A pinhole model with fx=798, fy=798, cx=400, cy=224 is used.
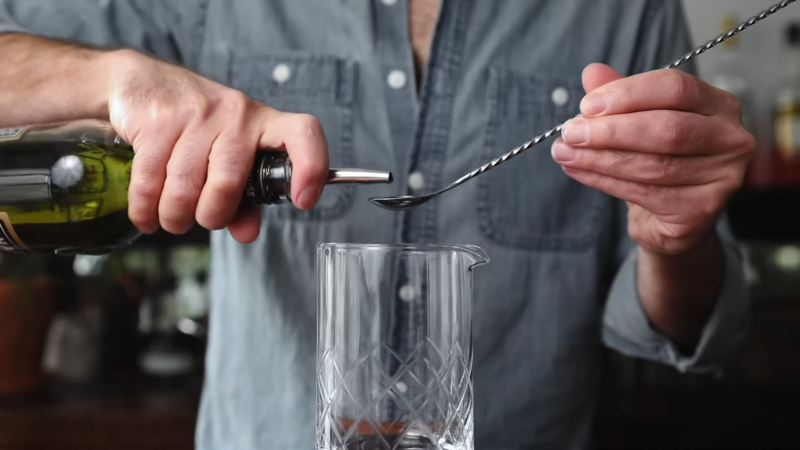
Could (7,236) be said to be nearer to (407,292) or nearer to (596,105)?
(407,292)

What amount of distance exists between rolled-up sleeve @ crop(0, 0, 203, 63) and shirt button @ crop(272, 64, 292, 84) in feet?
0.44

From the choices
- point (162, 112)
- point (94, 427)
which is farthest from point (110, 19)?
point (94, 427)

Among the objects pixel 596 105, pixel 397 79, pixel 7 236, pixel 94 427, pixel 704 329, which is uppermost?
pixel 397 79

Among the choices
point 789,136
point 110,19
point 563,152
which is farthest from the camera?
point 789,136

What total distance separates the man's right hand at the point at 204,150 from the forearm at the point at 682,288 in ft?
1.45

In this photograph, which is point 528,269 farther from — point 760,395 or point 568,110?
point 760,395

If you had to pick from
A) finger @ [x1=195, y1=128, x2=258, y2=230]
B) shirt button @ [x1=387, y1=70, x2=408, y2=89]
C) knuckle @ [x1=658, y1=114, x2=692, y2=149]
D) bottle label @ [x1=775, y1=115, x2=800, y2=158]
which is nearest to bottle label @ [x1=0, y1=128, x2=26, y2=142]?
finger @ [x1=195, y1=128, x2=258, y2=230]

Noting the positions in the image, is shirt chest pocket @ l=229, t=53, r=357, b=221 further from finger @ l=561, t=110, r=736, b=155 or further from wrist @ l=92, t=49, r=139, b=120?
finger @ l=561, t=110, r=736, b=155

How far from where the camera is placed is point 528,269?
1072 mm

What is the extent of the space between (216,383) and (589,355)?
20.2 inches

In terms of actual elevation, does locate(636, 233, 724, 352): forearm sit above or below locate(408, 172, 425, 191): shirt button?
below

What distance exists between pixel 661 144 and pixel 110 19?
762mm

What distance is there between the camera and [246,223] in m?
0.68

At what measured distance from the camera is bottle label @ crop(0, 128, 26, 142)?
0.73 m
